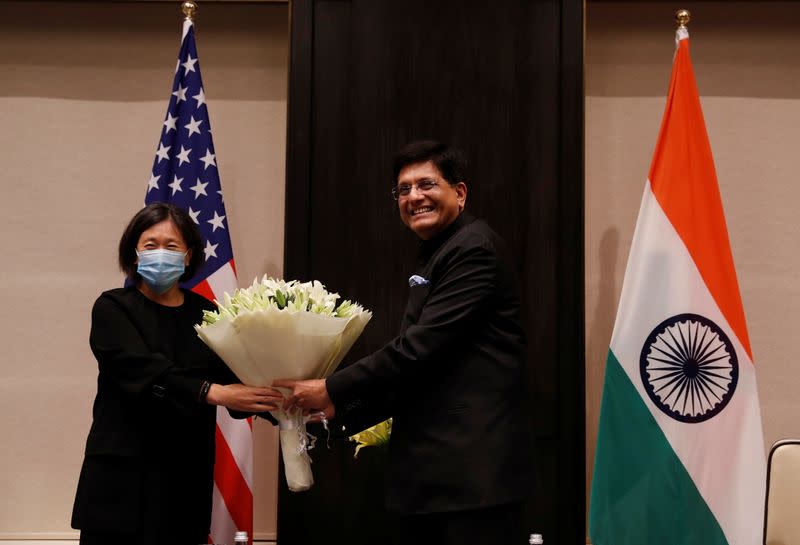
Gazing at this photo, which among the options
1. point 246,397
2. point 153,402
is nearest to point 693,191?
point 246,397

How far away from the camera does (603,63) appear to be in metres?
3.51

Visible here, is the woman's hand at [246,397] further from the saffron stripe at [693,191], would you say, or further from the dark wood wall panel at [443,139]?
the saffron stripe at [693,191]

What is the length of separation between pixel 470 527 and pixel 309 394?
52 centimetres

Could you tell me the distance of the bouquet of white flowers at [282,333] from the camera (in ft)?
6.21

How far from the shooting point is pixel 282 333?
1.91 metres

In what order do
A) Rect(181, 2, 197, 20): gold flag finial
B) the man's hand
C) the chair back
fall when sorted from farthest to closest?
Rect(181, 2, 197, 20): gold flag finial, the chair back, the man's hand

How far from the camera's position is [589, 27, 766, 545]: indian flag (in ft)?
8.77

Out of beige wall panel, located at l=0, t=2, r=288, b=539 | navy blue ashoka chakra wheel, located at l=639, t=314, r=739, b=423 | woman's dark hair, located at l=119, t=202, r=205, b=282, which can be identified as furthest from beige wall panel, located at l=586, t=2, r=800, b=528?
woman's dark hair, located at l=119, t=202, r=205, b=282

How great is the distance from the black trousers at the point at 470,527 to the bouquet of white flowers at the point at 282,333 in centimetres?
36

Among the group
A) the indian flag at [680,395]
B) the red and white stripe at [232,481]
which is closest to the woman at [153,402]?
the red and white stripe at [232,481]

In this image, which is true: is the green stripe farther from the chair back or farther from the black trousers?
the black trousers

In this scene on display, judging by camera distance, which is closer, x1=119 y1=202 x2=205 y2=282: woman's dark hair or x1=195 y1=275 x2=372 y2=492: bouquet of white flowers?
x1=195 y1=275 x2=372 y2=492: bouquet of white flowers

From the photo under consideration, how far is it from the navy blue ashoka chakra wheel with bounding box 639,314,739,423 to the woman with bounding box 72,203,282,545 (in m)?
1.42

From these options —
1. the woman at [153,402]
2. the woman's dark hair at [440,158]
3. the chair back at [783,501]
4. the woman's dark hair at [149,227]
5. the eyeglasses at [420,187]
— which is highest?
the woman's dark hair at [440,158]
